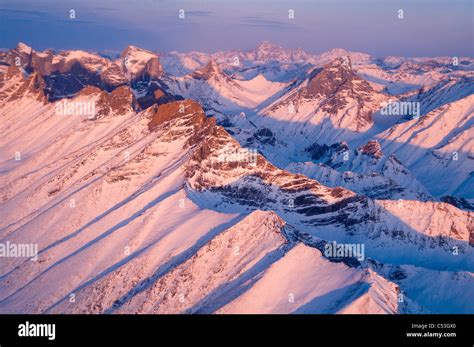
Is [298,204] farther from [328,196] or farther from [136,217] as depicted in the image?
[136,217]

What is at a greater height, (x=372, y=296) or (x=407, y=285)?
(x=372, y=296)

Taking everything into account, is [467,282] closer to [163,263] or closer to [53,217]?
[163,263]

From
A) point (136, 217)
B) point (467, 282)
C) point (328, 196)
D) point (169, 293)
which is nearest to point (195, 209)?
point (136, 217)

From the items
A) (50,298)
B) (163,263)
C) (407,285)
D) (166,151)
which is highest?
(166,151)

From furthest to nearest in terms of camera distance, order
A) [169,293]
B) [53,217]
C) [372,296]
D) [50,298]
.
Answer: [53,217] < [50,298] < [169,293] < [372,296]

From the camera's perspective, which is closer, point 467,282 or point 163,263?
point 163,263

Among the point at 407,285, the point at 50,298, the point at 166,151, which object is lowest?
→ the point at 407,285

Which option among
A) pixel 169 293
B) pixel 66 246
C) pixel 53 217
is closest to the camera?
pixel 169 293

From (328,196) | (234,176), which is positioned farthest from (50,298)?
(328,196)

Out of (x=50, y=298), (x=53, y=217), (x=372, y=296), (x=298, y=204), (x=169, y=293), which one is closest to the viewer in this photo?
(x=372, y=296)
